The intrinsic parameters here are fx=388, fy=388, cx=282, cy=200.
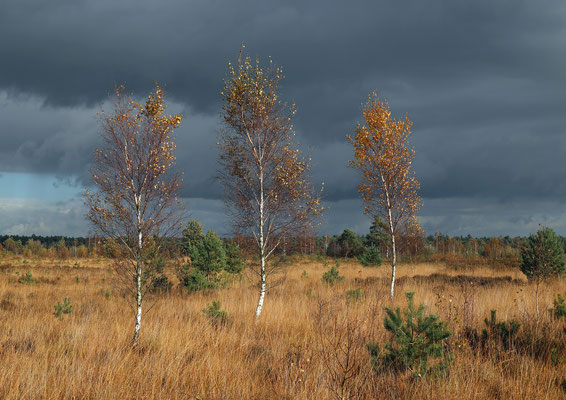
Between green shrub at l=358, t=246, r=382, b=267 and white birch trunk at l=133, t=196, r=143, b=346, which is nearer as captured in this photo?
white birch trunk at l=133, t=196, r=143, b=346

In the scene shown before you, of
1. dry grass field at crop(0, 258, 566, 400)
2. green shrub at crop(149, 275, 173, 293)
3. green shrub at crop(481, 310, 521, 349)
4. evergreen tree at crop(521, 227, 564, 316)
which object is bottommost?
green shrub at crop(149, 275, 173, 293)

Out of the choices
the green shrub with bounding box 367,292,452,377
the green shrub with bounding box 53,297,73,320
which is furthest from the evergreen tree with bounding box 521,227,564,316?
the green shrub with bounding box 53,297,73,320

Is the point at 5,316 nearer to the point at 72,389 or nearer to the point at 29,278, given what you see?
the point at 72,389

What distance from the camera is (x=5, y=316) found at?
10.6 meters

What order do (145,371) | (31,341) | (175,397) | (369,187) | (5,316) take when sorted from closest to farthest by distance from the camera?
(175,397), (145,371), (31,341), (5,316), (369,187)

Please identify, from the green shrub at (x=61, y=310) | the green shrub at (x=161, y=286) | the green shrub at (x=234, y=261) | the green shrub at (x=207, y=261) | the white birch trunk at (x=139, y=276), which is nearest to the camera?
the white birch trunk at (x=139, y=276)

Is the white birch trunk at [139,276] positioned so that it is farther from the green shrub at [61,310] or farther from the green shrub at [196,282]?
the green shrub at [196,282]

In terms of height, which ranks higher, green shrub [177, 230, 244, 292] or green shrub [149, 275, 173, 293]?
green shrub [177, 230, 244, 292]

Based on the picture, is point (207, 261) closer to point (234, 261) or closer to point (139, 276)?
point (234, 261)

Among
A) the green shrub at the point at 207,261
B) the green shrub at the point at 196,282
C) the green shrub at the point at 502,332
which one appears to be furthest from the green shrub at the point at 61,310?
the green shrub at the point at 502,332

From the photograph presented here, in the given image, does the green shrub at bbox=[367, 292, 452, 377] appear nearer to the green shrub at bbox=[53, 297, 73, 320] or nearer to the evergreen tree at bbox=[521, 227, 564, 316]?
the green shrub at bbox=[53, 297, 73, 320]

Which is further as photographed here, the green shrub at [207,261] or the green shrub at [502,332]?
the green shrub at [207,261]

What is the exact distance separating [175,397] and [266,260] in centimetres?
696

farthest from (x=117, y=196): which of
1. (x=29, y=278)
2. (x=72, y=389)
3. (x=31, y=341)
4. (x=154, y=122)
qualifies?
(x=29, y=278)
